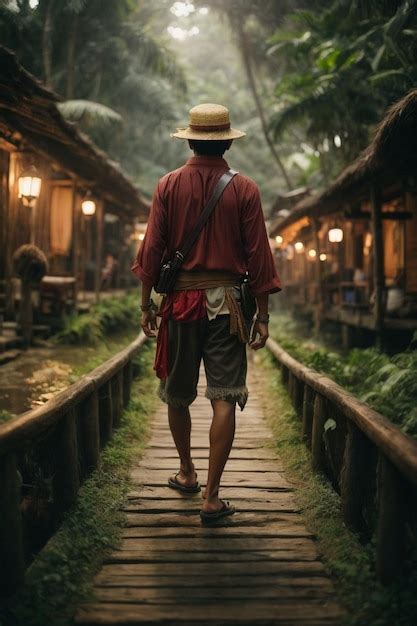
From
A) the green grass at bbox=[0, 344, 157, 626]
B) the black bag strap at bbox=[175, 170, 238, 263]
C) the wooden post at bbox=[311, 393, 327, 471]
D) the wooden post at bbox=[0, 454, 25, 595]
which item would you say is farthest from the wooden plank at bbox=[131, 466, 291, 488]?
the black bag strap at bbox=[175, 170, 238, 263]

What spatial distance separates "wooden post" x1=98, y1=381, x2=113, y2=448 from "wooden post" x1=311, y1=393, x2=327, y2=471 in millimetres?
1836

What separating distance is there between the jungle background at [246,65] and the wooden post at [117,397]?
7052 mm

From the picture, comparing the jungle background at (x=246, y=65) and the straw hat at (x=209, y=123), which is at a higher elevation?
the jungle background at (x=246, y=65)

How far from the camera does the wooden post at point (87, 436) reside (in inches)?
175

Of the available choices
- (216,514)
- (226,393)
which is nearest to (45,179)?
(226,393)

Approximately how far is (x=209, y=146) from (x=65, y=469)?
2.28 m

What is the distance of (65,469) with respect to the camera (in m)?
3.81

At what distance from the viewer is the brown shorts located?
142 inches

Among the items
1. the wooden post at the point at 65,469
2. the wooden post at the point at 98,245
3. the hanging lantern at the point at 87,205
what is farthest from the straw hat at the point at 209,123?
the wooden post at the point at 98,245

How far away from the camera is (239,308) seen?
3596mm

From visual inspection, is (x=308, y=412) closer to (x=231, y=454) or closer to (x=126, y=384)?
(x=231, y=454)

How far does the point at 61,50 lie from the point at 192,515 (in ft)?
62.1

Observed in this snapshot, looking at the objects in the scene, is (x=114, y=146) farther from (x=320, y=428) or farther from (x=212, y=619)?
(x=212, y=619)

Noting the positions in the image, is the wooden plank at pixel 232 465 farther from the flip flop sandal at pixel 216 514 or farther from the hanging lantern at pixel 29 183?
the hanging lantern at pixel 29 183
